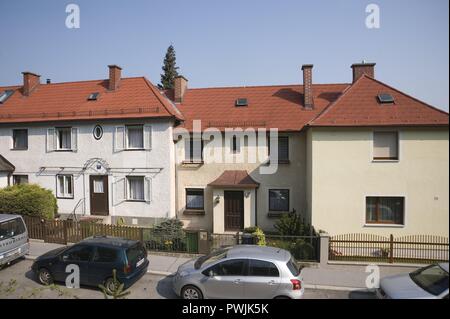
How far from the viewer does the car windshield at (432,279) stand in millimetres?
6660

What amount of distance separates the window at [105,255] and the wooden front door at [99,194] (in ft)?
26.8

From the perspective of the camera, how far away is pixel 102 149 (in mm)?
16234

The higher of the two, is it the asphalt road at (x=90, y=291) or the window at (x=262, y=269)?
the window at (x=262, y=269)

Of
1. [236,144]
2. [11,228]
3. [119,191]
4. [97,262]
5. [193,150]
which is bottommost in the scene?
[97,262]

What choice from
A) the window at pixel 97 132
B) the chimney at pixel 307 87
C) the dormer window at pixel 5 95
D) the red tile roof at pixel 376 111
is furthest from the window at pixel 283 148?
the dormer window at pixel 5 95

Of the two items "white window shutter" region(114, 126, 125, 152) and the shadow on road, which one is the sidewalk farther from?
"white window shutter" region(114, 126, 125, 152)

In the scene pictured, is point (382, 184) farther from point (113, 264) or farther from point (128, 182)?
point (128, 182)

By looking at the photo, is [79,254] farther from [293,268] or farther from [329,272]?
[329,272]

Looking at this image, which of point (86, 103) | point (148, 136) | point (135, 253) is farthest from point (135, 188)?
point (135, 253)

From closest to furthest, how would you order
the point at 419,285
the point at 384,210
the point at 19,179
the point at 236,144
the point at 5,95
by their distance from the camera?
the point at 419,285 < the point at 384,210 < the point at 236,144 < the point at 19,179 < the point at 5,95

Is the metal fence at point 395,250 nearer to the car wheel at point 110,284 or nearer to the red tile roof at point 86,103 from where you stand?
the car wheel at point 110,284

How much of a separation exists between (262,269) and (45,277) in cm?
683

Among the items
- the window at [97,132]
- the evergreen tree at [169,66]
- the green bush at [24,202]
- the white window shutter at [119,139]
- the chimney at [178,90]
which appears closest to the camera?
the green bush at [24,202]
